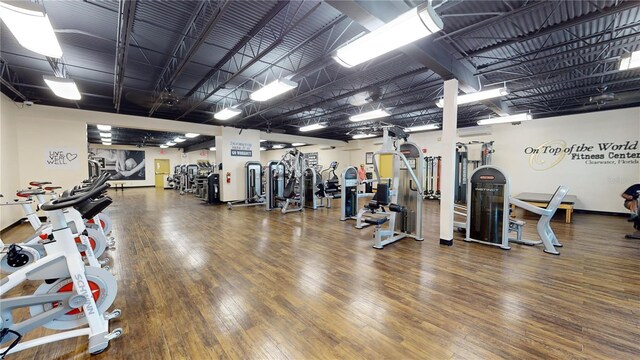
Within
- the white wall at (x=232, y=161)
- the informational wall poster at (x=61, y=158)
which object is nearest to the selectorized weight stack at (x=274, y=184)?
the white wall at (x=232, y=161)

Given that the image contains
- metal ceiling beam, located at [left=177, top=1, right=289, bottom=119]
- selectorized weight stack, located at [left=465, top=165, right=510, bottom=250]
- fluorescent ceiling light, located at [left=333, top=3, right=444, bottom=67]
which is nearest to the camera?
fluorescent ceiling light, located at [left=333, top=3, right=444, bottom=67]

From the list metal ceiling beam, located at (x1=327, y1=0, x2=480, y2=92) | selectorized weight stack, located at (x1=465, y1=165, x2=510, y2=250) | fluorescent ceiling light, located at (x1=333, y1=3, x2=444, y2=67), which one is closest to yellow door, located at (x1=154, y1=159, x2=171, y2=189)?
fluorescent ceiling light, located at (x1=333, y1=3, x2=444, y2=67)

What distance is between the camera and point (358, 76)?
18.1ft

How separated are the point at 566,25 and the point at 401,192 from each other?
3332 mm

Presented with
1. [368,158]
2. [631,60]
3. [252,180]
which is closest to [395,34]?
[631,60]

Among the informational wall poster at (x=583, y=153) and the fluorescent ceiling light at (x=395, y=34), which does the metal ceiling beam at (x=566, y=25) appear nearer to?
the fluorescent ceiling light at (x=395, y=34)

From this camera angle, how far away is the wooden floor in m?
1.90

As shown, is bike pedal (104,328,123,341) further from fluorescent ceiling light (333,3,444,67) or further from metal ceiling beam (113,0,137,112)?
fluorescent ceiling light (333,3,444,67)

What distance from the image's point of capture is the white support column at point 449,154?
4.39 metres

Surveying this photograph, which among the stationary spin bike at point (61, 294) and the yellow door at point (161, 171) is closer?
the stationary spin bike at point (61, 294)

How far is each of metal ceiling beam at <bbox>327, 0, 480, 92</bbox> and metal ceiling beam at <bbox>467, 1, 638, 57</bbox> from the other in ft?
1.57

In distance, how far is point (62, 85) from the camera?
4320 mm

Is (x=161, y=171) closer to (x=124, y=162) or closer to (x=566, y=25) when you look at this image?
(x=124, y=162)

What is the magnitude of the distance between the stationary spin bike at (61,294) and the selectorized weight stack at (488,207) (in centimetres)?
524
